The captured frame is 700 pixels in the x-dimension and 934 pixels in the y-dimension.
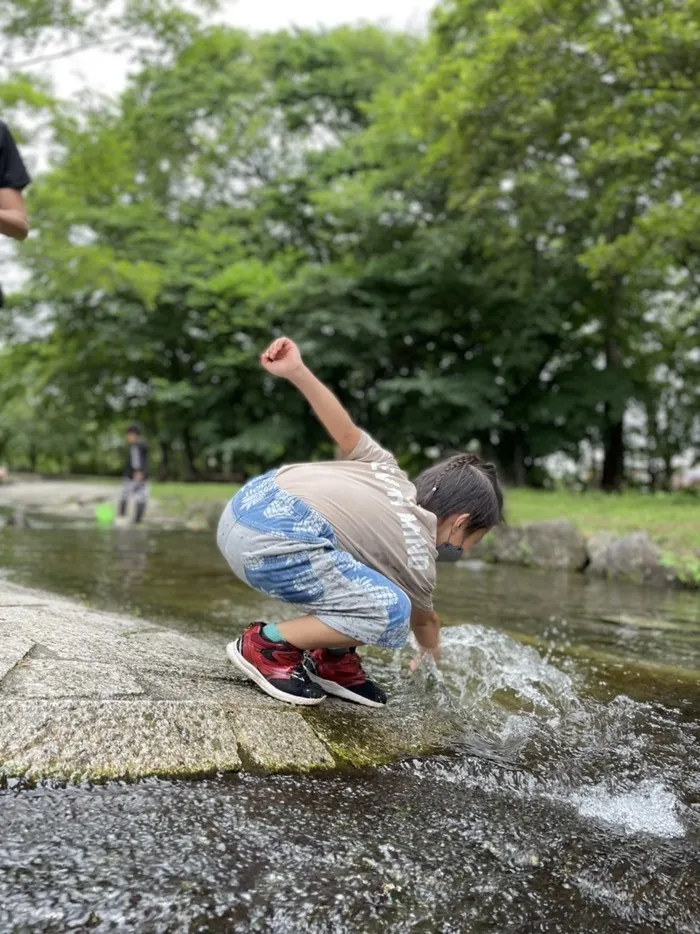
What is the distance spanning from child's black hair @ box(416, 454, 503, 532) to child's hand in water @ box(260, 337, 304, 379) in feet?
1.94

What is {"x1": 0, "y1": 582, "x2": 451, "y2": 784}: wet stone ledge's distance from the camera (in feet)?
5.60

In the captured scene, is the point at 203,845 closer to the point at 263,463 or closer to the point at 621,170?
the point at 621,170

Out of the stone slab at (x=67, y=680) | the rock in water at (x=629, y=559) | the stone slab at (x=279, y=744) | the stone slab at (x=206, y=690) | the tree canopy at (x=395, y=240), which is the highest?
the tree canopy at (x=395, y=240)

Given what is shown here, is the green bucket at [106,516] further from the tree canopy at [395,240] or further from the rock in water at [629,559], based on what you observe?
the rock in water at [629,559]

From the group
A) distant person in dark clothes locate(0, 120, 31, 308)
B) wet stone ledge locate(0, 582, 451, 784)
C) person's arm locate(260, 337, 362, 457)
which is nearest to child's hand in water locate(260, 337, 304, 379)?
person's arm locate(260, 337, 362, 457)

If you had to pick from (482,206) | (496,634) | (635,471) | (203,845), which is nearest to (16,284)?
(482,206)

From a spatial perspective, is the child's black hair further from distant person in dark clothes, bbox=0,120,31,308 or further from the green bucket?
the green bucket

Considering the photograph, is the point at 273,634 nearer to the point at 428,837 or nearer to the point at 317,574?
the point at 317,574

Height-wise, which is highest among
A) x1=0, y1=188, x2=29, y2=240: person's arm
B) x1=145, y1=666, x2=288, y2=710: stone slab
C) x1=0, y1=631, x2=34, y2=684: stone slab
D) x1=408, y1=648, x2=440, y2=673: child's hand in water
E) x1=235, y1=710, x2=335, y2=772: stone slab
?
x1=0, y1=188, x2=29, y2=240: person's arm

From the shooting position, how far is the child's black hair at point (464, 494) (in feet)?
7.86

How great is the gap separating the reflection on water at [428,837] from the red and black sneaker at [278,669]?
15.3 inches

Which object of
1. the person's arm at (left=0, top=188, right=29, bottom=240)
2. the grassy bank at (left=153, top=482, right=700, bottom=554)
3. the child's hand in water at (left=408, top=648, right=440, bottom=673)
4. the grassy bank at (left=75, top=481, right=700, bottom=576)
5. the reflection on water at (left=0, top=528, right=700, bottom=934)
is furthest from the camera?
the grassy bank at (left=153, top=482, right=700, bottom=554)

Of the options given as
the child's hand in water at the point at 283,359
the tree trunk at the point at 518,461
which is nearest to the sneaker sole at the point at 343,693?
the child's hand in water at the point at 283,359

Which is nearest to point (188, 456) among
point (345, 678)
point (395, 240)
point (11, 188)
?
point (395, 240)
